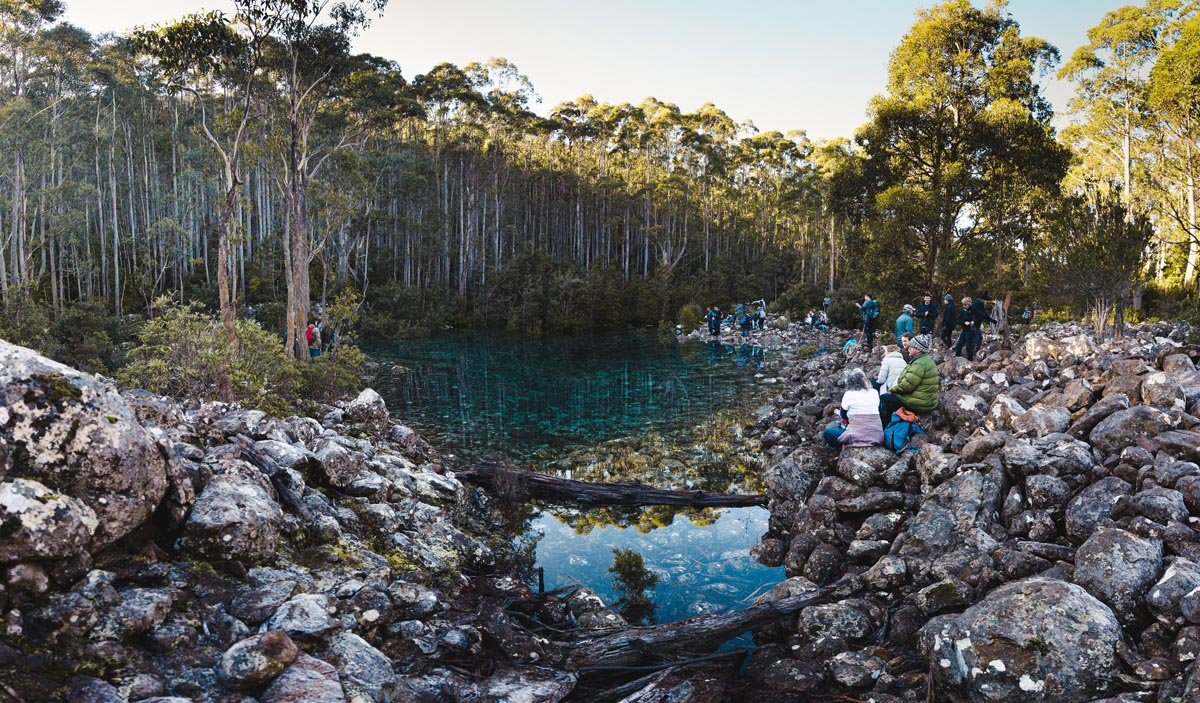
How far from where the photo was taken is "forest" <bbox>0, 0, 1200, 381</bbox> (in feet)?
59.6

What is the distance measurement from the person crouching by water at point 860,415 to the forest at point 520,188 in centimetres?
930

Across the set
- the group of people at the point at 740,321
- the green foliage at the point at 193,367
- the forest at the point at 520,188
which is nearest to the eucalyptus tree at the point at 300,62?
the forest at the point at 520,188

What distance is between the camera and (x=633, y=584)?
21.8ft

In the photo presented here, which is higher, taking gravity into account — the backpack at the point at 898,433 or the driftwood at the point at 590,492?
the backpack at the point at 898,433

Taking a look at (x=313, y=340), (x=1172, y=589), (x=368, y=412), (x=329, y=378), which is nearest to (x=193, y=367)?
(x=368, y=412)

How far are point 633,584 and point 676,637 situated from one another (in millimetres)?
1881

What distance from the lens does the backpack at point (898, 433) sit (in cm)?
791

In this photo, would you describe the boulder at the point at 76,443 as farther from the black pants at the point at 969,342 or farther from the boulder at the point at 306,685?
the black pants at the point at 969,342

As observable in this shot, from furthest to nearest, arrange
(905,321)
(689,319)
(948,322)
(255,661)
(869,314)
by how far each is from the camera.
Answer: (689,319)
(869,314)
(948,322)
(905,321)
(255,661)

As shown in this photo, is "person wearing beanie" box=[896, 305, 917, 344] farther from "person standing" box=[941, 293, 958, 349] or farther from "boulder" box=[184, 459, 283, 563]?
"boulder" box=[184, 459, 283, 563]

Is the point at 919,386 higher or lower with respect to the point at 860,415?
higher

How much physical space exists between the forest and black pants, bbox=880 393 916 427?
8.55 m

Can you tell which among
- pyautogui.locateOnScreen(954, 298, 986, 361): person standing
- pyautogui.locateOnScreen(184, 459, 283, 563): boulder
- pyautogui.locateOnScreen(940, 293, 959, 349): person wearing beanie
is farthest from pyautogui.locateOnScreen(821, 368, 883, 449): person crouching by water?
pyautogui.locateOnScreen(940, 293, 959, 349): person wearing beanie

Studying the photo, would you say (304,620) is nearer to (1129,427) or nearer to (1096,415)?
(1129,427)
